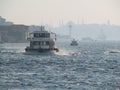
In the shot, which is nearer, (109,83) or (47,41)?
(109,83)

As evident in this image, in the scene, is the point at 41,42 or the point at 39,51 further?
the point at 39,51

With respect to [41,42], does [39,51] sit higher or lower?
lower

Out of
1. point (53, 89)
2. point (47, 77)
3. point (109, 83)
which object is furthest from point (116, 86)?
point (47, 77)

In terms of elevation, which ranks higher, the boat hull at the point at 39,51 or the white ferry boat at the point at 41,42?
the white ferry boat at the point at 41,42

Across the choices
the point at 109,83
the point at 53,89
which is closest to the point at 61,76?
the point at 109,83

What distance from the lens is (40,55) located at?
151 meters

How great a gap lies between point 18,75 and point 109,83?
1565 centimetres

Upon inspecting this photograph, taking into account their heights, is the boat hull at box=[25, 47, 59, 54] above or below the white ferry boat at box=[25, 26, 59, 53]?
below

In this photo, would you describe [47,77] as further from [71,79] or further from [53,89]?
[53,89]

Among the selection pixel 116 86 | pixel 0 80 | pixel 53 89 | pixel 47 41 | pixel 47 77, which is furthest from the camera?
pixel 47 41

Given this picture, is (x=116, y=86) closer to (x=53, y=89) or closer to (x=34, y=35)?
(x=53, y=89)

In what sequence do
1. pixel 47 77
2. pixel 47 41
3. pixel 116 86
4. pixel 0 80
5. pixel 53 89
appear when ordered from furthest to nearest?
1. pixel 47 41
2. pixel 47 77
3. pixel 0 80
4. pixel 116 86
5. pixel 53 89

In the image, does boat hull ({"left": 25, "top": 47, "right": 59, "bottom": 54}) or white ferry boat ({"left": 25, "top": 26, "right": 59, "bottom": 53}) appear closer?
white ferry boat ({"left": 25, "top": 26, "right": 59, "bottom": 53})

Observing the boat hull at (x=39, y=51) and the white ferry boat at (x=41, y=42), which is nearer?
the white ferry boat at (x=41, y=42)
